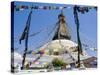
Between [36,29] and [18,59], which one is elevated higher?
[36,29]

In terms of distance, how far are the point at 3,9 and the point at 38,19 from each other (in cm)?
25

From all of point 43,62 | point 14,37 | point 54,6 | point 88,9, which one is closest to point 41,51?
point 43,62

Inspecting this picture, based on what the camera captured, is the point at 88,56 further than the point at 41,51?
Yes

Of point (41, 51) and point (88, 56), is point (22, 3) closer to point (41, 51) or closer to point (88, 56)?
point (41, 51)

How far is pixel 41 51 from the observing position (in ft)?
6.07

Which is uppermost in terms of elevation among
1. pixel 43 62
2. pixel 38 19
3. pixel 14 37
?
pixel 38 19

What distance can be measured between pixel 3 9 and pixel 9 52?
0.28 m

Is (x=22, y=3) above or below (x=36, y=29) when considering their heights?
above

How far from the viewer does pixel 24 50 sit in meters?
1.80

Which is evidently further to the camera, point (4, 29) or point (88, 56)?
point (88, 56)

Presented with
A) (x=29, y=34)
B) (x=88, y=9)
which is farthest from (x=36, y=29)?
(x=88, y=9)

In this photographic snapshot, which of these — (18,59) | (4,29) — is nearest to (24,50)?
(18,59)

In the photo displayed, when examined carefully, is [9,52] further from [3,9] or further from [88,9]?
[88,9]

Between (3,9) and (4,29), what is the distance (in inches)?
5.2
